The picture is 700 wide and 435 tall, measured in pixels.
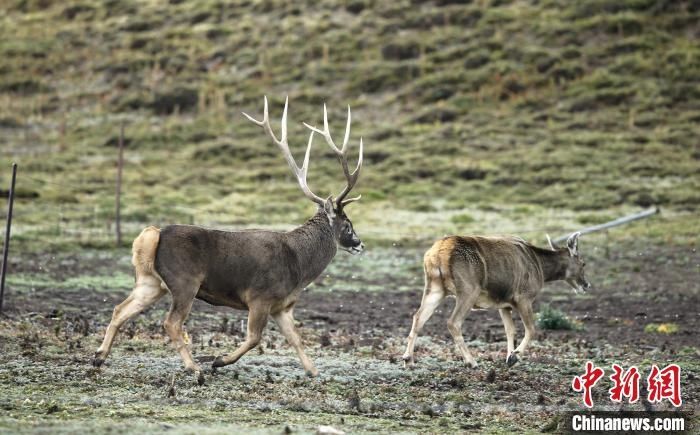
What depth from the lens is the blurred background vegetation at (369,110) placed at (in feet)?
99.2

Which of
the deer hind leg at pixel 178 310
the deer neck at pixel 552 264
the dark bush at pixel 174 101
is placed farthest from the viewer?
the dark bush at pixel 174 101

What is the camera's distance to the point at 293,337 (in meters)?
12.1

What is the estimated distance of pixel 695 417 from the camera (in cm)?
1054

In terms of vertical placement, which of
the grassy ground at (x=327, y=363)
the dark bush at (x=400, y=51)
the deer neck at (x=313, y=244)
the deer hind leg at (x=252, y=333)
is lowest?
the grassy ground at (x=327, y=363)

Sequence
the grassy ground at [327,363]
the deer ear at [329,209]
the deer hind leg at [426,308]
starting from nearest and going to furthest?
1. the grassy ground at [327,363]
2. the deer hind leg at [426,308]
3. the deer ear at [329,209]

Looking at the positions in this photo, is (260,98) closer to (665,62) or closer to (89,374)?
(665,62)

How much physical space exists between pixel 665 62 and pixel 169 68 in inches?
849

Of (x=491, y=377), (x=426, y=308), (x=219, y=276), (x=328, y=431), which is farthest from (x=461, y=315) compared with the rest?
(x=328, y=431)

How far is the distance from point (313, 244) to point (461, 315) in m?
1.94

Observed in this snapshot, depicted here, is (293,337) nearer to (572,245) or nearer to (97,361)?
(97,361)

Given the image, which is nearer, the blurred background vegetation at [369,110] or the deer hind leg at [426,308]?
the deer hind leg at [426,308]

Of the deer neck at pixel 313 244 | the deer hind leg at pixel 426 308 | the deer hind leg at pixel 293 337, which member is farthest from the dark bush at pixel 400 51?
the deer hind leg at pixel 293 337

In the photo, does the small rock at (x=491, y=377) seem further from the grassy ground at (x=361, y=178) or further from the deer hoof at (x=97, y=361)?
the deer hoof at (x=97, y=361)

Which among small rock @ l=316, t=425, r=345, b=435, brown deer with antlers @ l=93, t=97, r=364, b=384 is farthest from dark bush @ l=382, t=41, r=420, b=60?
small rock @ l=316, t=425, r=345, b=435
